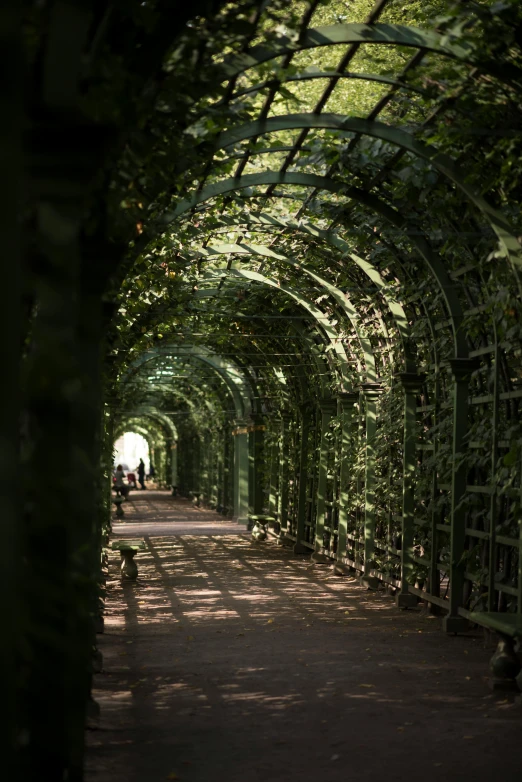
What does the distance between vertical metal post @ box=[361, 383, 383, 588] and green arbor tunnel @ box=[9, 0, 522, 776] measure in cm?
3

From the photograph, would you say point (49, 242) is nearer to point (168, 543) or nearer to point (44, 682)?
point (44, 682)

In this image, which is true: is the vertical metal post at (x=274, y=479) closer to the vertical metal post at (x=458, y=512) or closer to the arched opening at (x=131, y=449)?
the vertical metal post at (x=458, y=512)

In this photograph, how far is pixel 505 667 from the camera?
7070 millimetres

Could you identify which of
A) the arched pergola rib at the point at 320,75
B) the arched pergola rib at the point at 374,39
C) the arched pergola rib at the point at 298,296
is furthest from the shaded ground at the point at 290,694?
the arched pergola rib at the point at 320,75

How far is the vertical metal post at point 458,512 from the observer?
9.45 metres

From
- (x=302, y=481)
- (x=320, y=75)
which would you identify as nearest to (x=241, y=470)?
(x=302, y=481)

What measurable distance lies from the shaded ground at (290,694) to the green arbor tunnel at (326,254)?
69cm

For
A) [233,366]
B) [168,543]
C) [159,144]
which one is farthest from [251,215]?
[233,366]

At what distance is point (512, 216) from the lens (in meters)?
7.32

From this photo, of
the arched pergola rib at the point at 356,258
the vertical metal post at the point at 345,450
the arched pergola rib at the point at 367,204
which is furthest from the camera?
the vertical metal post at the point at 345,450

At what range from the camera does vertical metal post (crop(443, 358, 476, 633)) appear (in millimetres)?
9453

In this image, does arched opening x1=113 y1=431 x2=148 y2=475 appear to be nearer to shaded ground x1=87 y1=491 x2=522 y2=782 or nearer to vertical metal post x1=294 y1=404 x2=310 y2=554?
vertical metal post x1=294 y1=404 x2=310 y2=554

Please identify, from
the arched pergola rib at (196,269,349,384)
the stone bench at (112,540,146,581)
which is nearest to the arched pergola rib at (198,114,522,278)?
the arched pergola rib at (196,269,349,384)

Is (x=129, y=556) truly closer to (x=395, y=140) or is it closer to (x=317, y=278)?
(x=317, y=278)
